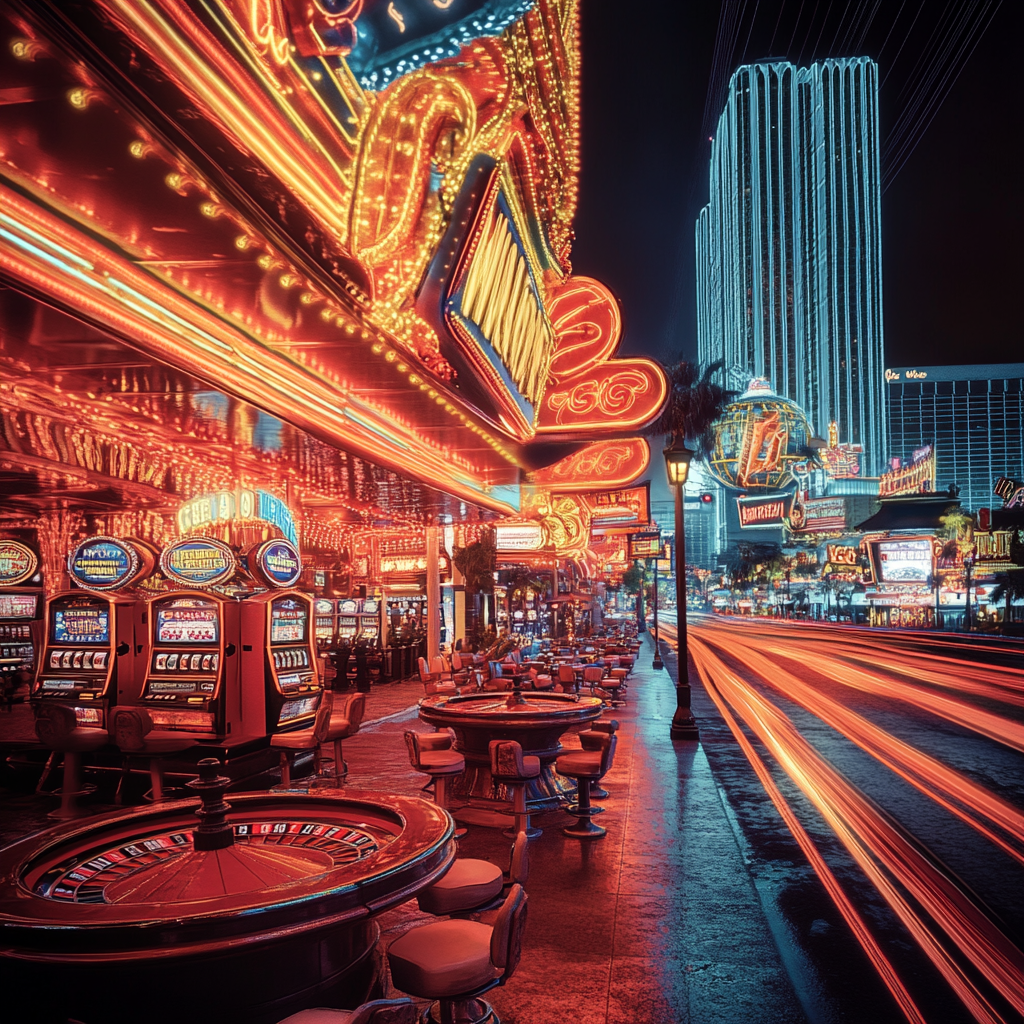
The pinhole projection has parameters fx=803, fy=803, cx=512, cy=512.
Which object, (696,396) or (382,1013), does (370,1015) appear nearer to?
(382,1013)

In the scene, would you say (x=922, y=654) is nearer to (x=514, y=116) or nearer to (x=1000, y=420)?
(x=514, y=116)

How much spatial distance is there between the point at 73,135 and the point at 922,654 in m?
35.0

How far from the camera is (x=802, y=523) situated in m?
67.1

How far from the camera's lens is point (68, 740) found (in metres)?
8.48

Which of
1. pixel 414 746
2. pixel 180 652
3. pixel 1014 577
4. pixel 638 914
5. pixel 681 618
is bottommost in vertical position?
pixel 638 914

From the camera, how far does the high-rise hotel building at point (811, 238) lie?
152m

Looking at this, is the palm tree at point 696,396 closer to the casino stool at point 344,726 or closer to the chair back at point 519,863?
the casino stool at point 344,726

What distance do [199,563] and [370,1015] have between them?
352 inches

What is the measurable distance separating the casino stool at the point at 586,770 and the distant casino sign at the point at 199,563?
5.25 meters

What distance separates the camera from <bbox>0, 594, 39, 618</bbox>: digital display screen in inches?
746

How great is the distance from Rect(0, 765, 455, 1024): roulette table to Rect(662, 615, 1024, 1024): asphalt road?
2632 millimetres

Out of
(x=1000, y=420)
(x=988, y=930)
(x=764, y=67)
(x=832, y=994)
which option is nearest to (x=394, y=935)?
(x=832, y=994)

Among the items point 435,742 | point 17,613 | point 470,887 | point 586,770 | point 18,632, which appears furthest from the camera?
point 17,613

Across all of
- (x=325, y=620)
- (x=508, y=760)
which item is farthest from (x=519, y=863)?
(x=325, y=620)
